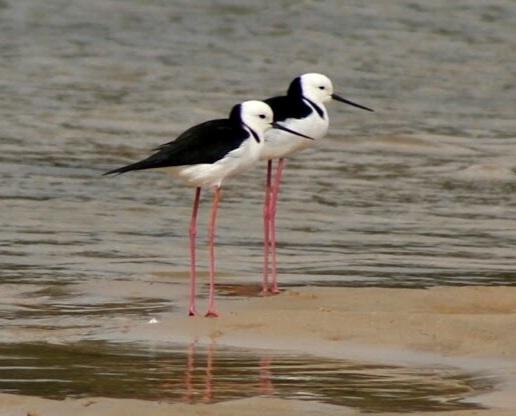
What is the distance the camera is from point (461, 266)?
35.8 feet

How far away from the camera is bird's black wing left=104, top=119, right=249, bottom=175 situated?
912 centimetres

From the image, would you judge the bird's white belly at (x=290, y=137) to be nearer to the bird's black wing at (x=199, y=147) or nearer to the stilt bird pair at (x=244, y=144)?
the stilt bird pair at (x=244, y=144)

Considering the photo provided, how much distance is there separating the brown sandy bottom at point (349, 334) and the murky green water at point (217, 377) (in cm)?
14

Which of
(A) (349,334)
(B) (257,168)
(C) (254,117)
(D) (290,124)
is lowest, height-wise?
(B) (257,168)

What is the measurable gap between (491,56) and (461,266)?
12.2m

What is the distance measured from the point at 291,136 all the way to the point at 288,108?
25 centimetres

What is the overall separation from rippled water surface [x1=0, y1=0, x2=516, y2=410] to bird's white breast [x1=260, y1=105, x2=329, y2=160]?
0.77 metres

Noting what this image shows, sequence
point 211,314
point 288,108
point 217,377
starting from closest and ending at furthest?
point 217,377, point 211,314, point 288,108

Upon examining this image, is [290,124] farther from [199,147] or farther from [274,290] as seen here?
[199,147]

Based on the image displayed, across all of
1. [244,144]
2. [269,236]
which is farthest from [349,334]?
[269,236]

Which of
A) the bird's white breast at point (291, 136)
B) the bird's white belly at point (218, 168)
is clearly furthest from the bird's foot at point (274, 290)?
the bird's white breast at point (291, 136)

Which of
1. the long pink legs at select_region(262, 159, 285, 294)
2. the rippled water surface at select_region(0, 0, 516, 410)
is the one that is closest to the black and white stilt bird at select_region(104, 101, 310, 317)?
the long pink legs at select_region(262, 159, 285, 294)

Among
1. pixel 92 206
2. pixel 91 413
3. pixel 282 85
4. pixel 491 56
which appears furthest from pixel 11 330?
pixel 491 56

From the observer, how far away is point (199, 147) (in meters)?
9.29
